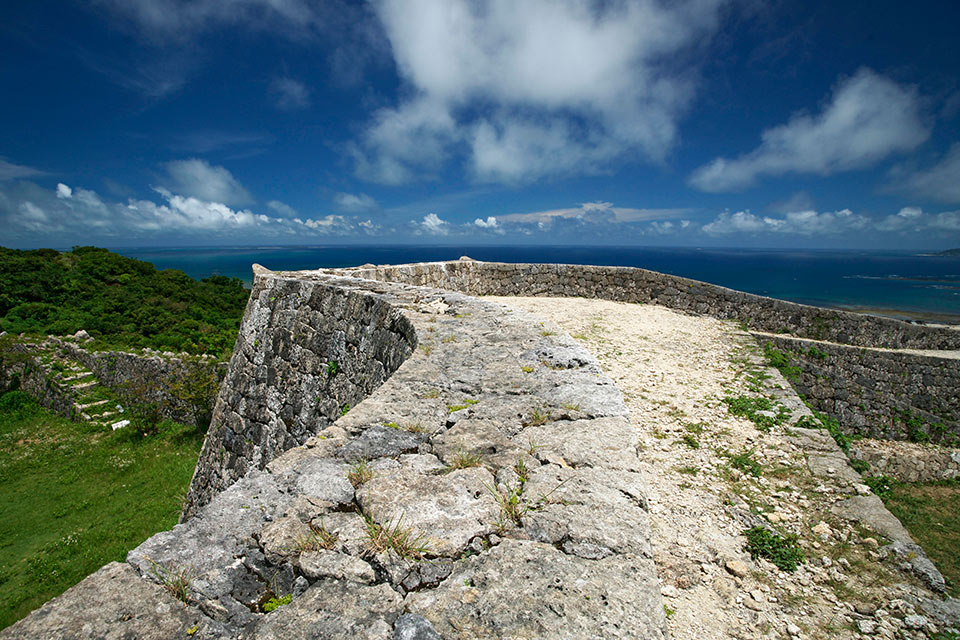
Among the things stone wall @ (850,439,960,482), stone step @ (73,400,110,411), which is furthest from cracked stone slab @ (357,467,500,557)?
stone step @ (73,400,110,411)

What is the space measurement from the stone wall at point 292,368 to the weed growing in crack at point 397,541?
2625 millimetres

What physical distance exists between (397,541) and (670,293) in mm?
13398

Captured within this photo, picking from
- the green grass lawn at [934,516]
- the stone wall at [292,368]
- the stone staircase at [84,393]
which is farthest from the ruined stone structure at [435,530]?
the stone staircase at [84,393]

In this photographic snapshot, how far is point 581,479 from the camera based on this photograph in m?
2.22

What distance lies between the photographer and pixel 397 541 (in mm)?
1761

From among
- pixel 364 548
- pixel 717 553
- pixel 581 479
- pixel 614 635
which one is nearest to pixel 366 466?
pixel 364 548

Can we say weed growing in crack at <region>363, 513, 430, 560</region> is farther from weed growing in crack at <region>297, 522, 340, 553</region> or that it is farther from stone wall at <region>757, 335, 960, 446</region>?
stone wall at <region>757, 335, 960, 446</region>

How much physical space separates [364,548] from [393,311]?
3.71 meters

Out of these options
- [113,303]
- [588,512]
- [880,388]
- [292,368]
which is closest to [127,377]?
[113,303]

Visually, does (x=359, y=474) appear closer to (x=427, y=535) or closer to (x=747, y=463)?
(x=427, y=535)

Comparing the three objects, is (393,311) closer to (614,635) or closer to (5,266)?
(614,635)

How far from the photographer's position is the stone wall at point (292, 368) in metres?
5.23

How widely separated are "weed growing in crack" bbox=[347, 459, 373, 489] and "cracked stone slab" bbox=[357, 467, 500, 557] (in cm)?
4

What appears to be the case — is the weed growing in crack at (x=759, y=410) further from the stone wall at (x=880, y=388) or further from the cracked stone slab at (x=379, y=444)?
the cracked stone slab at (x=379, y=444)
